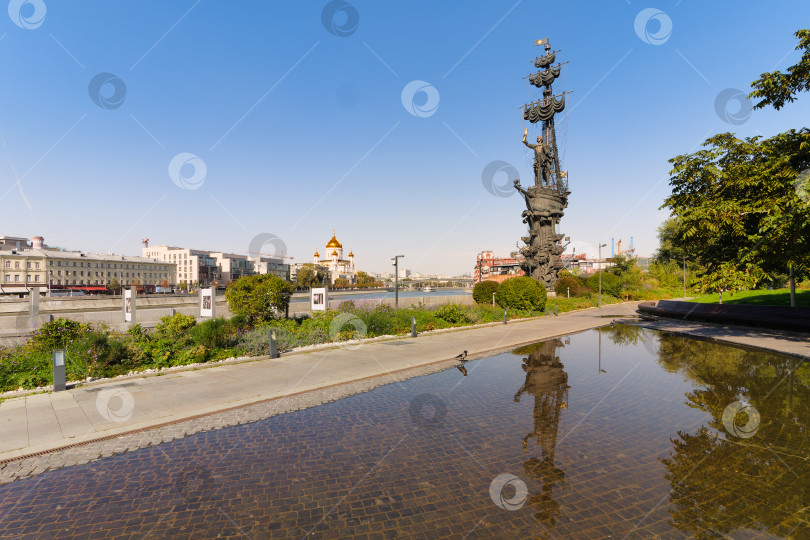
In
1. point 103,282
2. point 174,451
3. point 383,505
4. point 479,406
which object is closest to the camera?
point 383,505

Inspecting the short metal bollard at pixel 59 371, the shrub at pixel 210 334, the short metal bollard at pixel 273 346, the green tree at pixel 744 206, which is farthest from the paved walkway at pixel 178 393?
the green tree at pixel 744 206

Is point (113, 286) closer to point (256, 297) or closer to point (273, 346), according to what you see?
point (256, 297)

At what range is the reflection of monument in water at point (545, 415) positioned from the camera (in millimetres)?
4676

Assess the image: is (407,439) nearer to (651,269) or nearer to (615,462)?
(615,462)

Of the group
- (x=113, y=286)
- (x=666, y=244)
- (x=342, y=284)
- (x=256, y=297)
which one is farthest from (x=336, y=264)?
(x=256, y=297)

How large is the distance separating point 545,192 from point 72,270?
115 metres

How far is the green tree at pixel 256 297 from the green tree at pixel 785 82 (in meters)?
21.7

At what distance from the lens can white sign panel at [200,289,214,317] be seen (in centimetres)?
1516

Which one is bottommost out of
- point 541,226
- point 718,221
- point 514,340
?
point 514,340

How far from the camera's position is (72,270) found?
98.1 meters

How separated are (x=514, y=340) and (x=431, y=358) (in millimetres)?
6041

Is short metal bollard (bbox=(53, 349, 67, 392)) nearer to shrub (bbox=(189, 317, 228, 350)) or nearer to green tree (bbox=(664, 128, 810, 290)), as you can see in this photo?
shrub (bbox=(189, 317, 228, 350))

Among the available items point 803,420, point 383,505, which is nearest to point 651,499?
point 383,505

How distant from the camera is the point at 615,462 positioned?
18.6ft
